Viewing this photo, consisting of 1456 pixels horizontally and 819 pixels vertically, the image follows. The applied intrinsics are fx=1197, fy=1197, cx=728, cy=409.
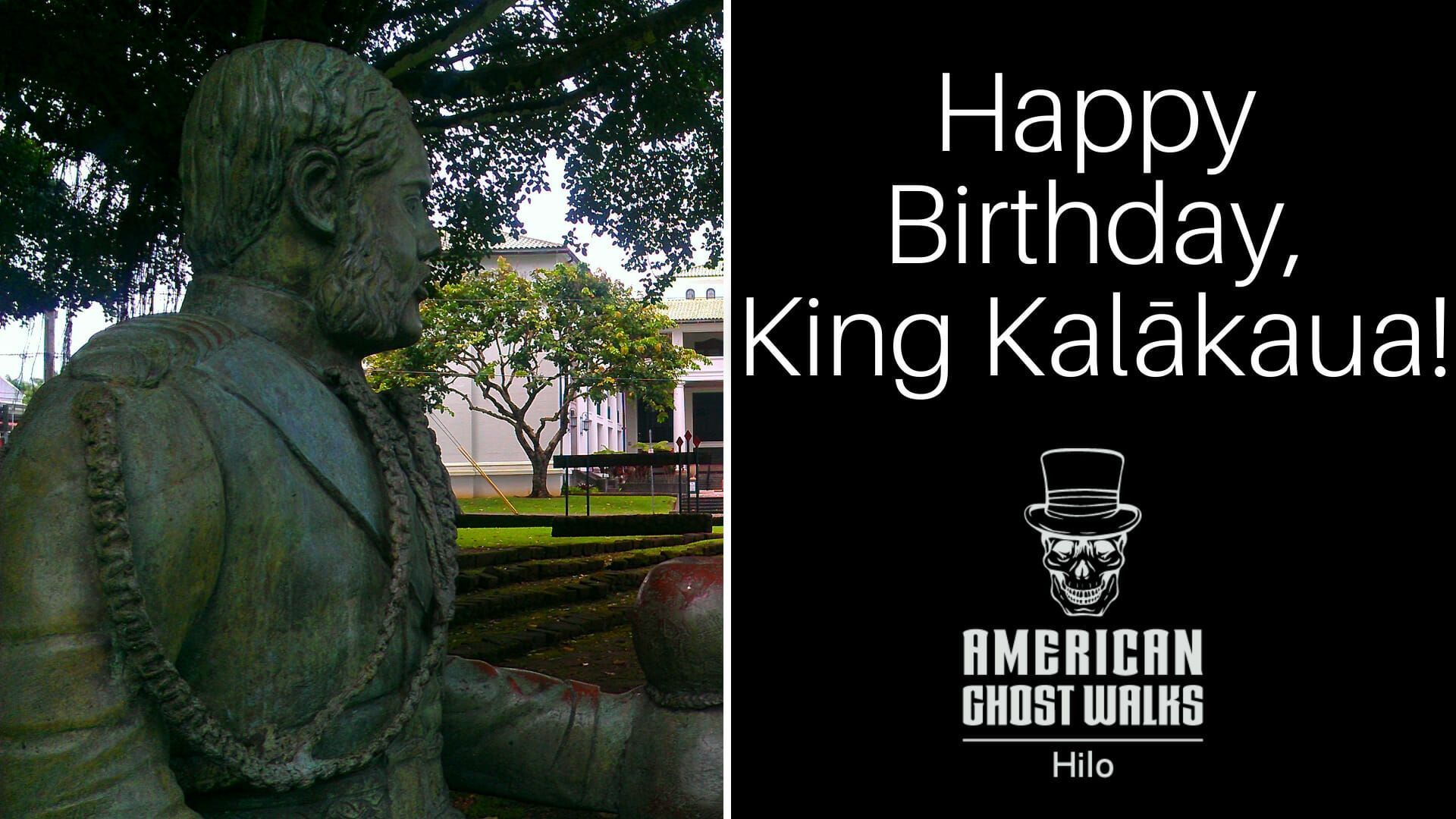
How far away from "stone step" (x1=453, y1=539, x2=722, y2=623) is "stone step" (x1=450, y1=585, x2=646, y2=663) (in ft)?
0.33

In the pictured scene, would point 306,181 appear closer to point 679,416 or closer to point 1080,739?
point 1080,739

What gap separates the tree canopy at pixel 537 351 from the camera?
48.0ft

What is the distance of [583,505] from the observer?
14.9 m

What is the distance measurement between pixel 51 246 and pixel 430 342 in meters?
9.47

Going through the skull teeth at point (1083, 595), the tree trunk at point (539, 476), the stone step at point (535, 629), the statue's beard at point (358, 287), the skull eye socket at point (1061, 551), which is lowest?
the stone step at point (535, 629)

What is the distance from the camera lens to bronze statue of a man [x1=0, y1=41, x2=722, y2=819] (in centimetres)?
132

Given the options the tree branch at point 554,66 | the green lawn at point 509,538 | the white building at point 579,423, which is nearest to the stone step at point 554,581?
the green lawn at point 509,538

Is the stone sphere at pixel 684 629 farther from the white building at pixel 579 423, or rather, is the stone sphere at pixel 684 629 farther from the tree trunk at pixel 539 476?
the tree trunk at pixel 539 476

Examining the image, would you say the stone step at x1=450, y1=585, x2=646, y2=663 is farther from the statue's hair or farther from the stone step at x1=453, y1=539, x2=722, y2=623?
the statue's hair

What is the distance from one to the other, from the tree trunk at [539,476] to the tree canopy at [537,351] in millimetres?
21

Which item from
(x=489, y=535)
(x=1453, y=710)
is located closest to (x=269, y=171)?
(x=1453, y=710)

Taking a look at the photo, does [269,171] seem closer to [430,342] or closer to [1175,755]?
[1175,755]

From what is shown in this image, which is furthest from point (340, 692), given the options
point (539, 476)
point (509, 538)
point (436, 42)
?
point (539, 476)

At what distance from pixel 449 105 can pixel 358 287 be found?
4678mm
